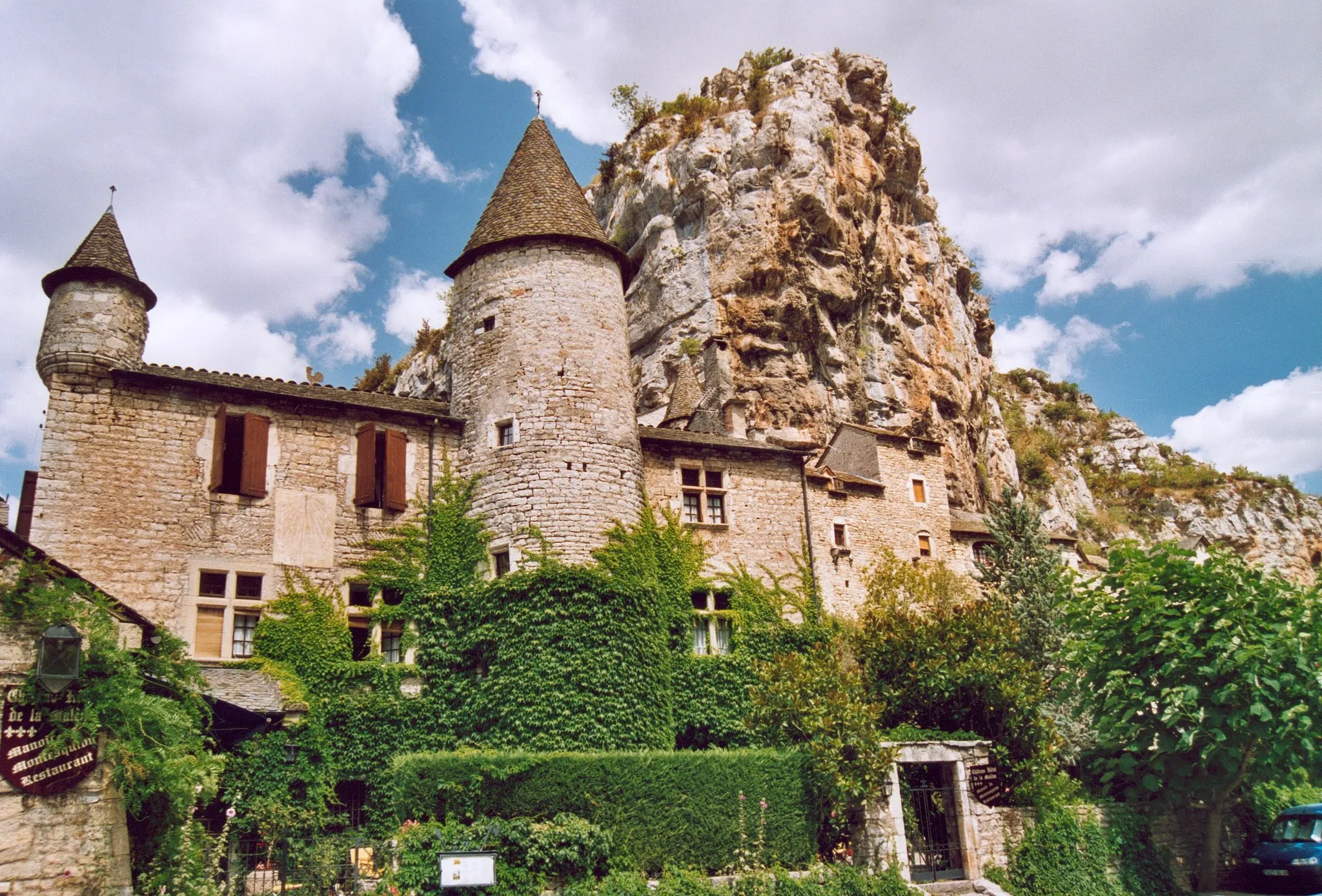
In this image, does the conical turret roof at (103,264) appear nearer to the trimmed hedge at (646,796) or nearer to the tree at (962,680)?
the trimmed hedge at (646,796)

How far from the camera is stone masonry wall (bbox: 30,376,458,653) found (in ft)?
56.6

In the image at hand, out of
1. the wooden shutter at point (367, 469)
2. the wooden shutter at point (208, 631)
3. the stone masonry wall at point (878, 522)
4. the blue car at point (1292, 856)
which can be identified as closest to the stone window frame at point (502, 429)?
the wooden shutter at point (367, 469)

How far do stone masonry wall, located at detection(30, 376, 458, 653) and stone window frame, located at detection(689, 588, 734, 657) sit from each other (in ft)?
23.8

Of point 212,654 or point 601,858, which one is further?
point 212,654

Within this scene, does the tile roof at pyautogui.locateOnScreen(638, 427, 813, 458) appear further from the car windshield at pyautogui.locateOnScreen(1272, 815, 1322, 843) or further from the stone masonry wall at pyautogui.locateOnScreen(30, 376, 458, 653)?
the car windshield at pyautogui.locateOnScreen(1272, 815, 1322, 843)

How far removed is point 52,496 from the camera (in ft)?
56.2

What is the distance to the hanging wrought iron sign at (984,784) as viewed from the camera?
1689 centimetres

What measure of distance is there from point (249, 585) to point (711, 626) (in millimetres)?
10037

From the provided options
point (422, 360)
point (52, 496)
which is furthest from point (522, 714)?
point (422, 360)

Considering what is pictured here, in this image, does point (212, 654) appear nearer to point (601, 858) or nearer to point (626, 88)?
point (601, 858)

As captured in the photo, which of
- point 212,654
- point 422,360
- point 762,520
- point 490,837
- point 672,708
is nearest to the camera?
point 490,837

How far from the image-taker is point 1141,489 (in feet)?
203

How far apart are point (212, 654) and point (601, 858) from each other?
8511 mm

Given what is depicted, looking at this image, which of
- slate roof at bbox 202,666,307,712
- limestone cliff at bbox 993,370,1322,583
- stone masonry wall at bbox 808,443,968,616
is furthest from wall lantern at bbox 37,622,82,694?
limestone cliff at bbox 993,370,1322,583
